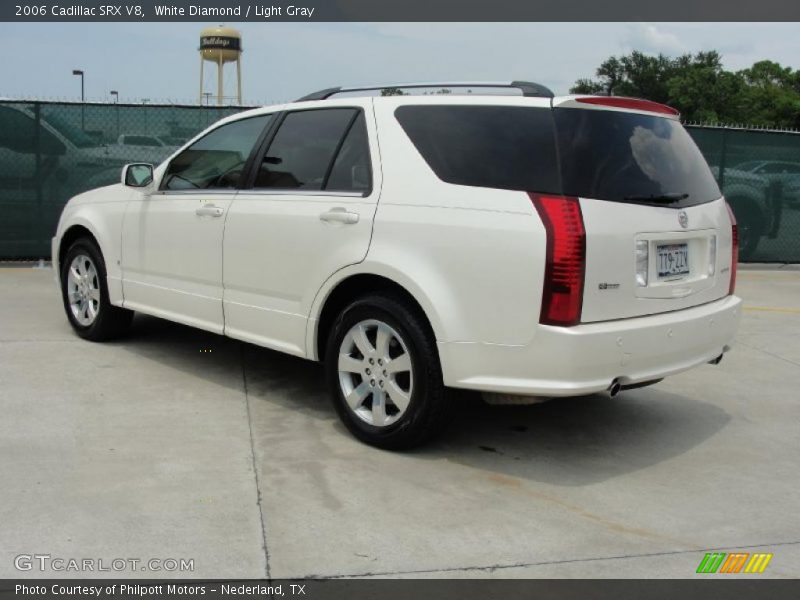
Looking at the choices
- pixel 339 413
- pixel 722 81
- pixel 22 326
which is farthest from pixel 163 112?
pixel 722 81

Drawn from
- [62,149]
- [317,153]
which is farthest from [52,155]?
[317,153]

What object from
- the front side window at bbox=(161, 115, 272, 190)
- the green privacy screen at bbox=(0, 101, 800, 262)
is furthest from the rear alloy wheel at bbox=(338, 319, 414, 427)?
the green privacy screen at bbox=(0, 101, 800, 262)

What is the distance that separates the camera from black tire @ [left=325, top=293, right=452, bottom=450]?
4.12 meters

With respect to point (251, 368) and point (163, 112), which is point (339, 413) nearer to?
point (251, 368)

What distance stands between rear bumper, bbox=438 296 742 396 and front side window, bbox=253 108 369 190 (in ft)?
3.76

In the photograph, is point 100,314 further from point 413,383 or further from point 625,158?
point 625,158

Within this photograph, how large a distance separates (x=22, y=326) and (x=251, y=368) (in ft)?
7.49

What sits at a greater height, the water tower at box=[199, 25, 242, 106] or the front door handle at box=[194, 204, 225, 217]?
the water tower at box=[199, 25, 242, 106]

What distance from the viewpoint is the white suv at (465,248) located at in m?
3.82

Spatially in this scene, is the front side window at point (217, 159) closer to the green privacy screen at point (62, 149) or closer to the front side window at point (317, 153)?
the front side window at point (317, 153)

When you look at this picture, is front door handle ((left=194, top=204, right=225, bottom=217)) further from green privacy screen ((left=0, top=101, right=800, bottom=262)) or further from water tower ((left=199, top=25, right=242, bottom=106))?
water tower ((left=199, top=25, right=242, bottom=106))

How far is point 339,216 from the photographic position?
4496 mm

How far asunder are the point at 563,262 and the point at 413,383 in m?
0.96

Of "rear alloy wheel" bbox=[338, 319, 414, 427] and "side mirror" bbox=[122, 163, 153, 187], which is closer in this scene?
"rear alloy wheel" bbox=[338, 319, 414, 427]
